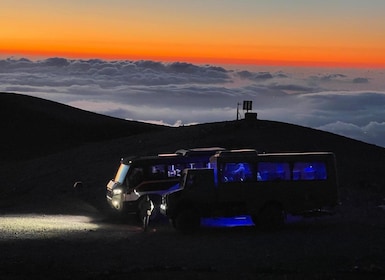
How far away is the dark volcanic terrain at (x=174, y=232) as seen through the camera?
1553cm

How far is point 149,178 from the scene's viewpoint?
82.8 ft

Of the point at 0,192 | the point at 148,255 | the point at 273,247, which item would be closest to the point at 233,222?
the point at 273,247

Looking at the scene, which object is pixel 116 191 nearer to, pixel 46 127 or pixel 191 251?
pixel 191 251

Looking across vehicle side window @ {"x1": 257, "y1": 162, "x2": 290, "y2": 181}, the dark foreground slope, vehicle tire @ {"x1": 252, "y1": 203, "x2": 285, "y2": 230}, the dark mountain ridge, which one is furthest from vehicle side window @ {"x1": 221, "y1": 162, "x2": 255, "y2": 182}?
the dark foreground slope

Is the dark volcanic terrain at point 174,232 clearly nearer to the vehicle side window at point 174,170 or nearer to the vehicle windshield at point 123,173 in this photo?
the vehicle windshield at point 123,173

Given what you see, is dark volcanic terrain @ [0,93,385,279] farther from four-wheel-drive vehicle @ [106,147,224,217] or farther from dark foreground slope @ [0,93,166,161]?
dark foreground slope @ [0,93,166,161]

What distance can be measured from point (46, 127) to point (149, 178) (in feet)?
158

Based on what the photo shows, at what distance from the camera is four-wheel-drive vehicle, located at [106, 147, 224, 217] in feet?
82.4

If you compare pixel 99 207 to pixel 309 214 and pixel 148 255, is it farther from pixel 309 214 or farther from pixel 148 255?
pixel 148 255

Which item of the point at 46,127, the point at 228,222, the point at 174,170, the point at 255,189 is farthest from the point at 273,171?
the point at 46,127

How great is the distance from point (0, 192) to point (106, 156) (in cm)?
841

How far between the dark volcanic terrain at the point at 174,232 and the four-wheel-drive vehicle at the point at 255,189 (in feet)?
2.35

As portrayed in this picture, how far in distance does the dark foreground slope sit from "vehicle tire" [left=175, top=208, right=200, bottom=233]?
37.0 meters

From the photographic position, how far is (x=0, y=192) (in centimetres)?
3872
